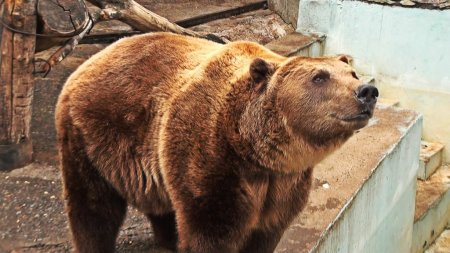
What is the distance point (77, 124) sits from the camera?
11.1 ft

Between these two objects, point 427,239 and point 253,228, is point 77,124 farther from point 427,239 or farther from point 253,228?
point 427,239

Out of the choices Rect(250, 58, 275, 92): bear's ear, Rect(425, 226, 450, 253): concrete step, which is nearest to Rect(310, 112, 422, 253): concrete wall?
Rect(425, 226, 450, 253): concrete step

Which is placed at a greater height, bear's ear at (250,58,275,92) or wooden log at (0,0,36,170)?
bear's ear at (250,58,275,92)

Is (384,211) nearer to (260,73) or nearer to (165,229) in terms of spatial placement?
(165,229)

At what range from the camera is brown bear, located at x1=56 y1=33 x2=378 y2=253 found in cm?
297

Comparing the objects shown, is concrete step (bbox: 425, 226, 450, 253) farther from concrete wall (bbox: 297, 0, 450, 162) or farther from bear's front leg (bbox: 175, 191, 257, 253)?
bear's front leg (bbox: 175, 191, 257, 253)

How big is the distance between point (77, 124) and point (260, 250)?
1.05 m

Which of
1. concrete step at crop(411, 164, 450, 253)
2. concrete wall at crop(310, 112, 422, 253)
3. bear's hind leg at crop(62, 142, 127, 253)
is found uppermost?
bear's hind leg at crop(62, 142, 127, 253)

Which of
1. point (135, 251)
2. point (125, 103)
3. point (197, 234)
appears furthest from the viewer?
point (135, 251)

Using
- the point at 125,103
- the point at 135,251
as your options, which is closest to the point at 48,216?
the point at 135,251

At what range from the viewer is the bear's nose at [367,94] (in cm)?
283

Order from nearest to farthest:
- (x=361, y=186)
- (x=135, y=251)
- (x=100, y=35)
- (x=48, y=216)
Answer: (x=135, y=251), (x=48, y=216), (x=361, y=186), (x=100, y=35)

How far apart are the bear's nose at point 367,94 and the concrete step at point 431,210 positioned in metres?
4.40

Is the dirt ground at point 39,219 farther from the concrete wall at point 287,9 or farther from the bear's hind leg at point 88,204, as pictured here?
the concrete wall at point 287,9
